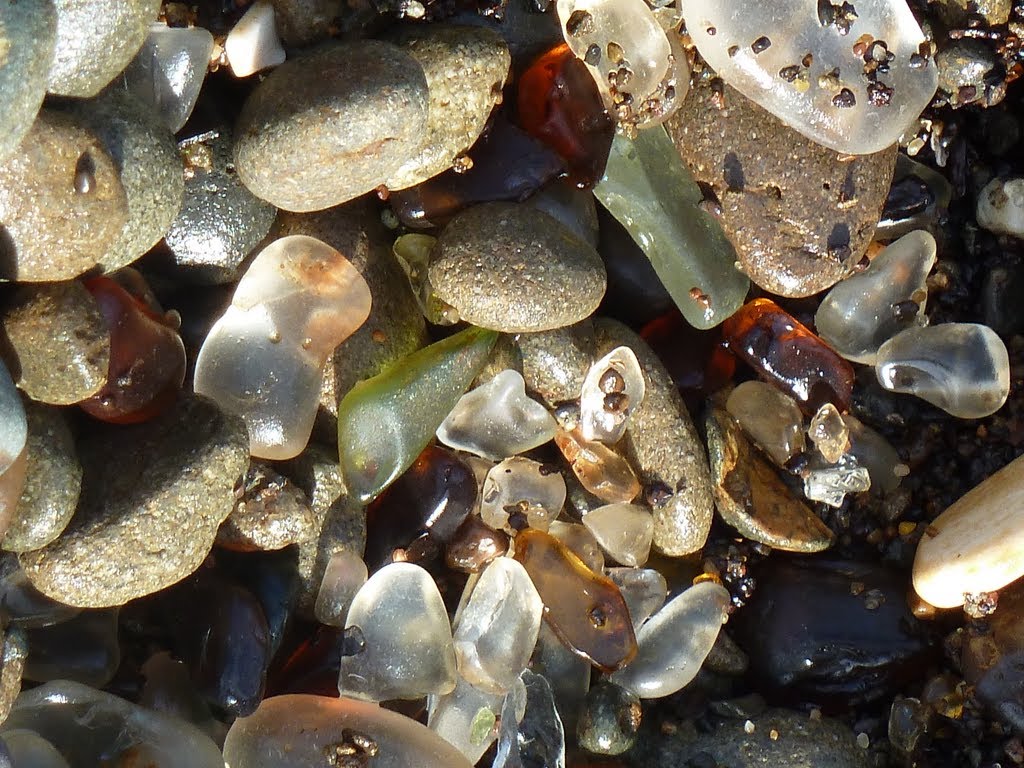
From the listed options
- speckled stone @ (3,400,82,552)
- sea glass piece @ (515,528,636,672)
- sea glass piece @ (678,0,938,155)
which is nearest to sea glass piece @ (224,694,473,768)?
sea glass piece @ (515,528,636,672)

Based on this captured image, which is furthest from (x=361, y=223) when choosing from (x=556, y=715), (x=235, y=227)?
(x=556, y=715)

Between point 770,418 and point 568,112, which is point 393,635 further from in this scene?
point 568,112

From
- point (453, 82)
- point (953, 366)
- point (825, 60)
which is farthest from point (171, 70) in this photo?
point (953, 366)

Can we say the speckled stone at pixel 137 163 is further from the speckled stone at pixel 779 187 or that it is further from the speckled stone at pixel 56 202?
the speckled stone at pixel 779 187

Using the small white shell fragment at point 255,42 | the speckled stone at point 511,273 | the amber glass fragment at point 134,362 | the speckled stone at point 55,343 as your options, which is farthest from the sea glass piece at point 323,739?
the small white shell fragment at point 255,42

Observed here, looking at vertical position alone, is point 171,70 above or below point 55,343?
above

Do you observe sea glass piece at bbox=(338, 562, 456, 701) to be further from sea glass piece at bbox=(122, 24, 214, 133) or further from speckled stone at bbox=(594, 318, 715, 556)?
sea glass piece at bbox=(122, 24, 214, 133)

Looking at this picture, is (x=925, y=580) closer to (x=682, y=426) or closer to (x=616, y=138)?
(x=682, y=426)
